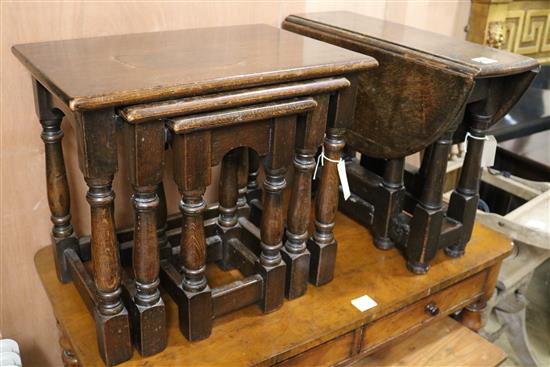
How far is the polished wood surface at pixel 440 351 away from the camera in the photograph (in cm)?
142

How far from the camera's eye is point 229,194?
1318 mm

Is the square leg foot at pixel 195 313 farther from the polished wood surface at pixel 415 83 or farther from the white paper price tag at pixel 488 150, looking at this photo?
the white paper price tag at pixel 488 150

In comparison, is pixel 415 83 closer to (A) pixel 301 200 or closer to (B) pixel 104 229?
(A) pixel 301 200

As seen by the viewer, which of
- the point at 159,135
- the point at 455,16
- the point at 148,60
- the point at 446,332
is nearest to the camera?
the point at 159,135

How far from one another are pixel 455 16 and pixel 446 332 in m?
1.12

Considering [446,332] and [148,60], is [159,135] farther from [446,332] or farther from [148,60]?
[446,332]

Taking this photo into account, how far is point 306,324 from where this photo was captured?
1169 millimetres

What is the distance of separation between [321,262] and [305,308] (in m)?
0.10

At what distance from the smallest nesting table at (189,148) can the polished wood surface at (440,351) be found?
1.14ft

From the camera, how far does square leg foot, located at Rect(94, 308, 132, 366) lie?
1.00 meters

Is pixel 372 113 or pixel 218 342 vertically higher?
pixel 372 113

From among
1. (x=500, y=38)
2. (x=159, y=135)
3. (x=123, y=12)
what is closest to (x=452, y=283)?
(x=159, y=135)

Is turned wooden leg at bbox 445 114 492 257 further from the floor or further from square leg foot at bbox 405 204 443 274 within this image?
the floor

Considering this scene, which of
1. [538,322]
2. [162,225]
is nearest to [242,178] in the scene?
[162,225]
